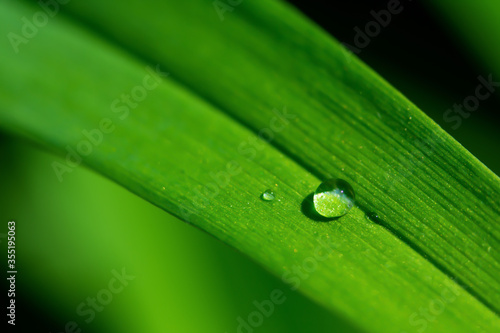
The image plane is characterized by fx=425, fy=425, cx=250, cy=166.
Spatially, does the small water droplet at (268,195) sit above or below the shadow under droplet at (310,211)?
above

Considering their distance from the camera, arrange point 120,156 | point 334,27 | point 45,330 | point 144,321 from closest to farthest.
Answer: point 120,156 → point 144,321 → point 45,330 → point 334,27

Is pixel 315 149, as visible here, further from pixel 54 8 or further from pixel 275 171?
pixel 54 8

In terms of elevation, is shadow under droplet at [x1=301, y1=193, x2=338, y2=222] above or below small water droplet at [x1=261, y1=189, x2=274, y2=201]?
below

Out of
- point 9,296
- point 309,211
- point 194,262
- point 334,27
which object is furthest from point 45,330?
point 334,27
